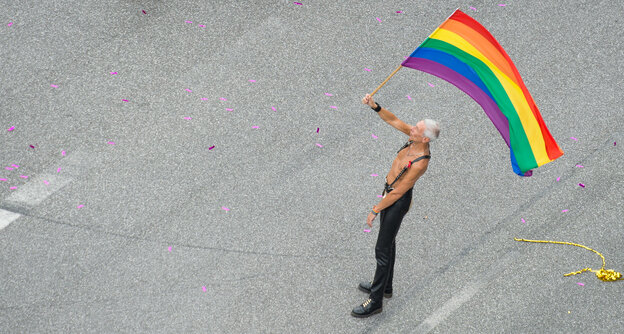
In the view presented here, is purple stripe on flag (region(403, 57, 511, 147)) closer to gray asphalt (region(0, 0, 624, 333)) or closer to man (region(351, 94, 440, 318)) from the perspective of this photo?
man (region(351, 94, 440, 318))

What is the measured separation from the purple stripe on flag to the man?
0.52 metres

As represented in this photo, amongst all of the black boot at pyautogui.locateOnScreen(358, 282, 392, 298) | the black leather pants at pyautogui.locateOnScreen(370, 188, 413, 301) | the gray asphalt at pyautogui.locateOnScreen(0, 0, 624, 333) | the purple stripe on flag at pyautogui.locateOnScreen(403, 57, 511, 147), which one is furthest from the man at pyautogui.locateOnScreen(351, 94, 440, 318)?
the purple stripe on flag at pyautogui.locateOnScreen(403, 57, 511, 147)

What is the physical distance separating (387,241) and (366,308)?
2.38ft

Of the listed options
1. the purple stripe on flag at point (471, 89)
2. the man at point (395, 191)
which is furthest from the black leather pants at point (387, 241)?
the purple stripe on flag at point (471, 89)

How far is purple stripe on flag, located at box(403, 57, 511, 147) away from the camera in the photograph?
19.4ft

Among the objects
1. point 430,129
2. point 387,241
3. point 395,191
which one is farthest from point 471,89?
point 387,241

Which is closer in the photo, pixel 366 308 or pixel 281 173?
pixel 366 308

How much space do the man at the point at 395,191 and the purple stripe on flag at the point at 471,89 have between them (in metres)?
0.52

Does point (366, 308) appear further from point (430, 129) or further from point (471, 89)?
point (471, 89)

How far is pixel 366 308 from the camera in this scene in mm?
6332

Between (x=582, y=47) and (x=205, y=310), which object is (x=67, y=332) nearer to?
(x=205, y=310)

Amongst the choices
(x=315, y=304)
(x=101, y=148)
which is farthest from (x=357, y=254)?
(x=101, y=148)

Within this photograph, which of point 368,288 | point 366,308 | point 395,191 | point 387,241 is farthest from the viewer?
point 368,288

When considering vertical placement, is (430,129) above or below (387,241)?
above
